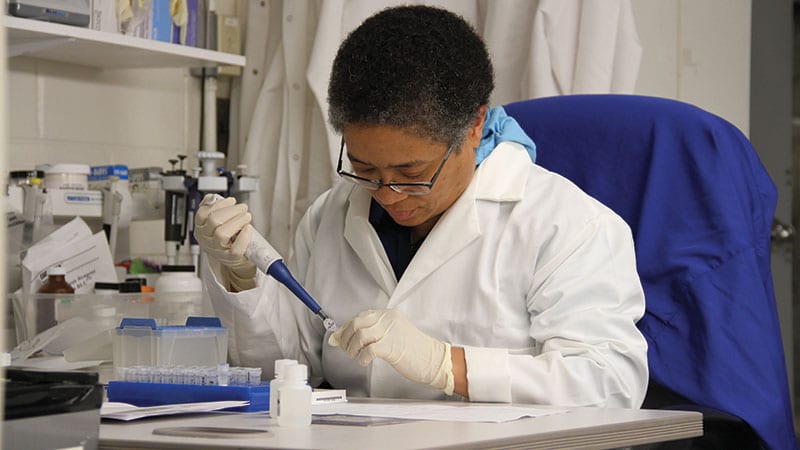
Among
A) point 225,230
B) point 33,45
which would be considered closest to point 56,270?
point 33,45

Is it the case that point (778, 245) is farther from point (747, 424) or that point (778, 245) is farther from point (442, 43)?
point (442, 43)

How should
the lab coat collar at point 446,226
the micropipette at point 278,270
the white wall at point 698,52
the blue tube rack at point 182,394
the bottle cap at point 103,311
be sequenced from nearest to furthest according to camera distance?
the blue tube rack at point 182,394, the micropipette at point 278,270, the lab coat collar at point 446,226, the bottle cap at point 103,311, the white wall at point 698,52

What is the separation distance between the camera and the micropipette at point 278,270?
1.49m

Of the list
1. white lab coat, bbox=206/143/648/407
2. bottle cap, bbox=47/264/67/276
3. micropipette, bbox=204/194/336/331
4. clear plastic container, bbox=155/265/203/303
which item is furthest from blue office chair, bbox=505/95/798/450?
bottle cap, bbox=47/264/67/276

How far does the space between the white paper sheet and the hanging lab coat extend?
133 cm

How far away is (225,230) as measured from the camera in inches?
60.7

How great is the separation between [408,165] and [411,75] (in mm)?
129

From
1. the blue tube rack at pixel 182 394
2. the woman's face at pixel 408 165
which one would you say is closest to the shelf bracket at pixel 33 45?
the woman's face at pixel 408 165

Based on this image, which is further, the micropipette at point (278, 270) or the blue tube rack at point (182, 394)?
the micropipette at point (278, 270)

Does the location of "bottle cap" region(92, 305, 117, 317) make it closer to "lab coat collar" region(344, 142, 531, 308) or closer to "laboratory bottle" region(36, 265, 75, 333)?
"laboratory bottle" region(36, 265, 75, 333)

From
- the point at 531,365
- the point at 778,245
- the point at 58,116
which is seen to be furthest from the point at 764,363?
the point at 778,245

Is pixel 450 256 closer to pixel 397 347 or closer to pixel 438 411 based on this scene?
pixel 397 347

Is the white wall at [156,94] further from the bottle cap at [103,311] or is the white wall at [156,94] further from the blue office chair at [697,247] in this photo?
the blue office chair at [697,247]

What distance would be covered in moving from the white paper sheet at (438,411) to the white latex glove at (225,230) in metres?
A: 0.35
